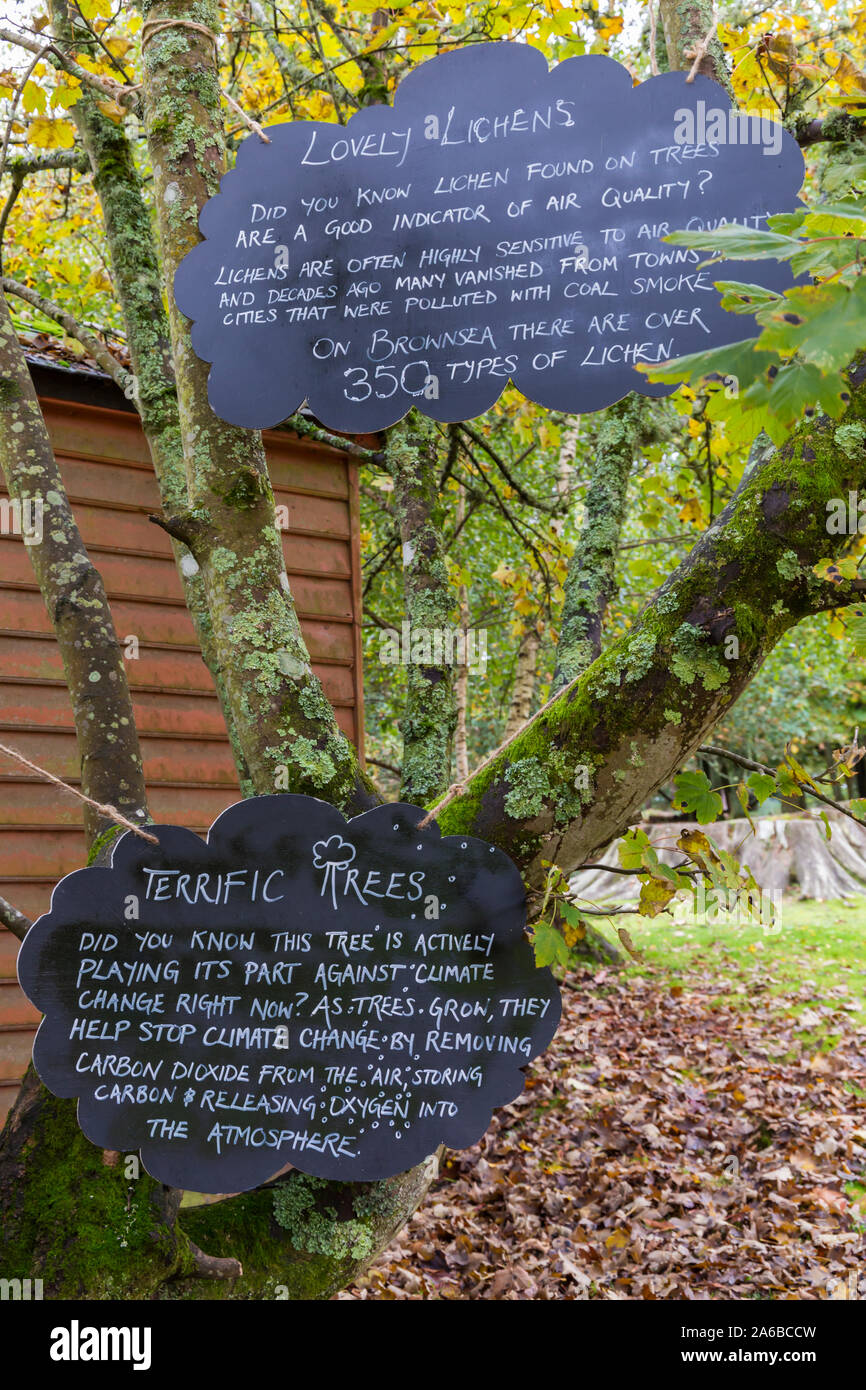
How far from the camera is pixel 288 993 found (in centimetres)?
182

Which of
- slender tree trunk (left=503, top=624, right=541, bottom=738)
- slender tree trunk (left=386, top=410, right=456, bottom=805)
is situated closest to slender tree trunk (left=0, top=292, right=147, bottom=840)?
slender tree trunk (left=386, top=410, right=456, bottom=805)

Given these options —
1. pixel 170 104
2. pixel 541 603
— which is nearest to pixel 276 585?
pixel 170 104

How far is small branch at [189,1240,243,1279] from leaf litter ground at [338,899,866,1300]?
2063mm

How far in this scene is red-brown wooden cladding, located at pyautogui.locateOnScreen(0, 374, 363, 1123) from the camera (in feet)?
14.2

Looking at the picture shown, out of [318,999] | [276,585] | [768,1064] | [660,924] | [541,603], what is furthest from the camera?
[660,924]

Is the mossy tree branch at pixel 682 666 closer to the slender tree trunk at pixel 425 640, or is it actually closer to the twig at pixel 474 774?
the twig at pixel 474 774

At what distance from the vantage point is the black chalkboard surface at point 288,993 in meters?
1.77

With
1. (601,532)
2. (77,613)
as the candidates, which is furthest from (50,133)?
(601,532)

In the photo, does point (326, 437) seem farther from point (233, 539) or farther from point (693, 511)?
point (233, 539)

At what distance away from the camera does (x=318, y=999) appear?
5.96 ft

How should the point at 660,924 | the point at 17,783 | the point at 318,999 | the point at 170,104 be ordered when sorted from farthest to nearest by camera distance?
the point at 660,924
the point at 17,783
the point at 170,104
the point at 318,999

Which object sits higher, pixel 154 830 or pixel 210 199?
pixel 210 199

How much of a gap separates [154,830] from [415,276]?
4.09 feet

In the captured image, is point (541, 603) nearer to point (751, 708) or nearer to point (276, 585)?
point (276, 585)
